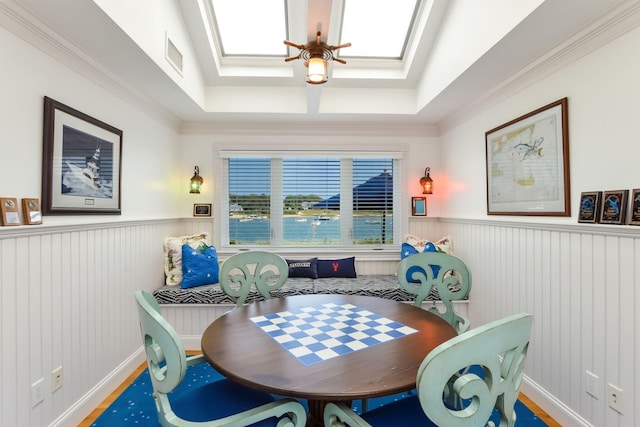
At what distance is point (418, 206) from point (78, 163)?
10.7 ft

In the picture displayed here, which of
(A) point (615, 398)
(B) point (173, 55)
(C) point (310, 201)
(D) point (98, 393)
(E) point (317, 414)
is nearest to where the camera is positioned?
(E) point (317, 414)

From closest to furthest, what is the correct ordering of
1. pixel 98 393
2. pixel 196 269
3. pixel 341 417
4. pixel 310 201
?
pixel 341 417 → pixel 98 393 → pixel 196 269 → pixel 310 201

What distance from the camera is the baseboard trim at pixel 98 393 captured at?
1.94 metres

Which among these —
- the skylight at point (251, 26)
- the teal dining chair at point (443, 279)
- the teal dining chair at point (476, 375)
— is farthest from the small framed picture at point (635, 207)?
the skylight at point (251, 26)

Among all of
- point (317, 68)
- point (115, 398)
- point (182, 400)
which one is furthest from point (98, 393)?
point (317, 68)

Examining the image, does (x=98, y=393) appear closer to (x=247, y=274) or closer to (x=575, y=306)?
(x=247, y=274)

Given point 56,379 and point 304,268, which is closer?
point 56,379

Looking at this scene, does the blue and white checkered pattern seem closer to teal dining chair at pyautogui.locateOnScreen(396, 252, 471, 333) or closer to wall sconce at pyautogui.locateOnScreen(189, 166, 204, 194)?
teal dining chair at pyautogui.locateOnScreen(396, 252, 471, 333)

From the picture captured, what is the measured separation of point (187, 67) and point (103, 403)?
2.67m

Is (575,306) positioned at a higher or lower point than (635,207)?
lower

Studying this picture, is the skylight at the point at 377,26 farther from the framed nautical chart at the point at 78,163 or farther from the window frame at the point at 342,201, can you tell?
the framed nautical chart at the point at 78,163

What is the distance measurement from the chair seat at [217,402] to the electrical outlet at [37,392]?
93 centimetres

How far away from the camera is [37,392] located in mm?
1730

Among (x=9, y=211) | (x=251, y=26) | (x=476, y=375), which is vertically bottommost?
(x=476, y=375)
